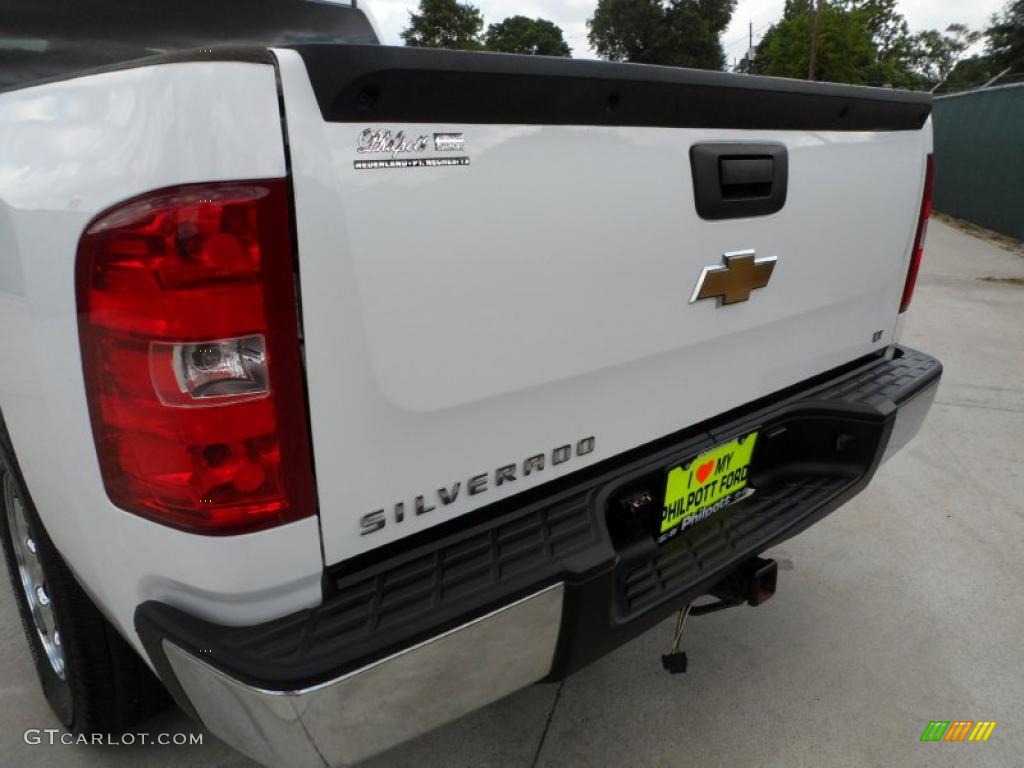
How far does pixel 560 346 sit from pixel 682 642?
55.6 inches

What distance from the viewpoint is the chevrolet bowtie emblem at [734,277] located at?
168cm

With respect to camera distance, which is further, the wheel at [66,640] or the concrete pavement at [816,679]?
the concrete pavement at [816,679]

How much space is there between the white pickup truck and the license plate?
0.04ft

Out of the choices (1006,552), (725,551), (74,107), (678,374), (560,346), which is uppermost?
(74,107)

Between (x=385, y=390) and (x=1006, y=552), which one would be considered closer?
(x=385, y=390)

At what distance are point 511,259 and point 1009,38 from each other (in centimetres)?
4342

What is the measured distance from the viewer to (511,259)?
1319 millimetres

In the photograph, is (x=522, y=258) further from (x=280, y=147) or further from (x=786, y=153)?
(x=786, y=153)

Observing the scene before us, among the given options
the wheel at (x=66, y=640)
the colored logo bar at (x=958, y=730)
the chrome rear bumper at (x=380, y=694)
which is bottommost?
the colored logo bar at (x=958, y=730)

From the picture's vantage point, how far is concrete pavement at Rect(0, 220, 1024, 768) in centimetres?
199

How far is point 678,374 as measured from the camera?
1728 millimetres

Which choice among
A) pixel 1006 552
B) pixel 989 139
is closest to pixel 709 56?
pixel 989 139

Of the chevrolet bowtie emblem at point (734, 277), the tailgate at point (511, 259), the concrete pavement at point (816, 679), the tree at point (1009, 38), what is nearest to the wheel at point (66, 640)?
the concrete pavement at point (816, 679)

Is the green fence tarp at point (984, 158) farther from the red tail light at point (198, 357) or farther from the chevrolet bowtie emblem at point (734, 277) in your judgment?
the red tail light at point (198, 357)
